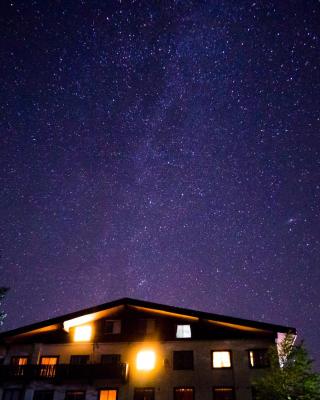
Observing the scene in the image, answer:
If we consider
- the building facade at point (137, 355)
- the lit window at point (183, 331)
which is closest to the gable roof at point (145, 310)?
the building facade at point (137, 355)

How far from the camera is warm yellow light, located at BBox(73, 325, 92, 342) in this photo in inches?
1276

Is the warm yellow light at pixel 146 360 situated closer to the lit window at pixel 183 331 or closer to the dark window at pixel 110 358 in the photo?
the dark window at pixel 110 358

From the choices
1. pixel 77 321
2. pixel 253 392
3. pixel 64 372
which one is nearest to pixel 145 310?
pixel 77 321

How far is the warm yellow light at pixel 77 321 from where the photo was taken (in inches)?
1300

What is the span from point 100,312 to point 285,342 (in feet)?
52.7

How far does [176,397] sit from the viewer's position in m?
28.5

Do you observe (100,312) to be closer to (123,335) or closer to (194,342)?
(123,335)

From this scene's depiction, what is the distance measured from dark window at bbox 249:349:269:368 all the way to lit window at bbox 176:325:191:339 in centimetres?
527

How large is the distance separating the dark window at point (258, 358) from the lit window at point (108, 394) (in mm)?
11125

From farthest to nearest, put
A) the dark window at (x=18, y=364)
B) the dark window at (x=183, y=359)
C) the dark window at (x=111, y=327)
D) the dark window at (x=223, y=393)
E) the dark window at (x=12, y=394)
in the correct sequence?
the dark window at (x=111, y=327) → the dark window at (x=18, y=364) → the dark window at (x=12, y=394) → the dark window at (x=183, y=359) → the dark window at (x=223, y=393)

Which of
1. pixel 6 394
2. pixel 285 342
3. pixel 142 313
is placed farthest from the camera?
pixel 142 313

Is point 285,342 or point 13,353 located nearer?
point 285,342

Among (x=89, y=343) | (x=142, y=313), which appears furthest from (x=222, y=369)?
(x=89, y=343)

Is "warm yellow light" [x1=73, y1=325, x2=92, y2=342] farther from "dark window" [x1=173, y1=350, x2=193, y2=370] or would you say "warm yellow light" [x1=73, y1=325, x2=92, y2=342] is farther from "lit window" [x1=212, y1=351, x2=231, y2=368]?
"lit window" [x1=212, y1=351, x2=231, y2=368]
